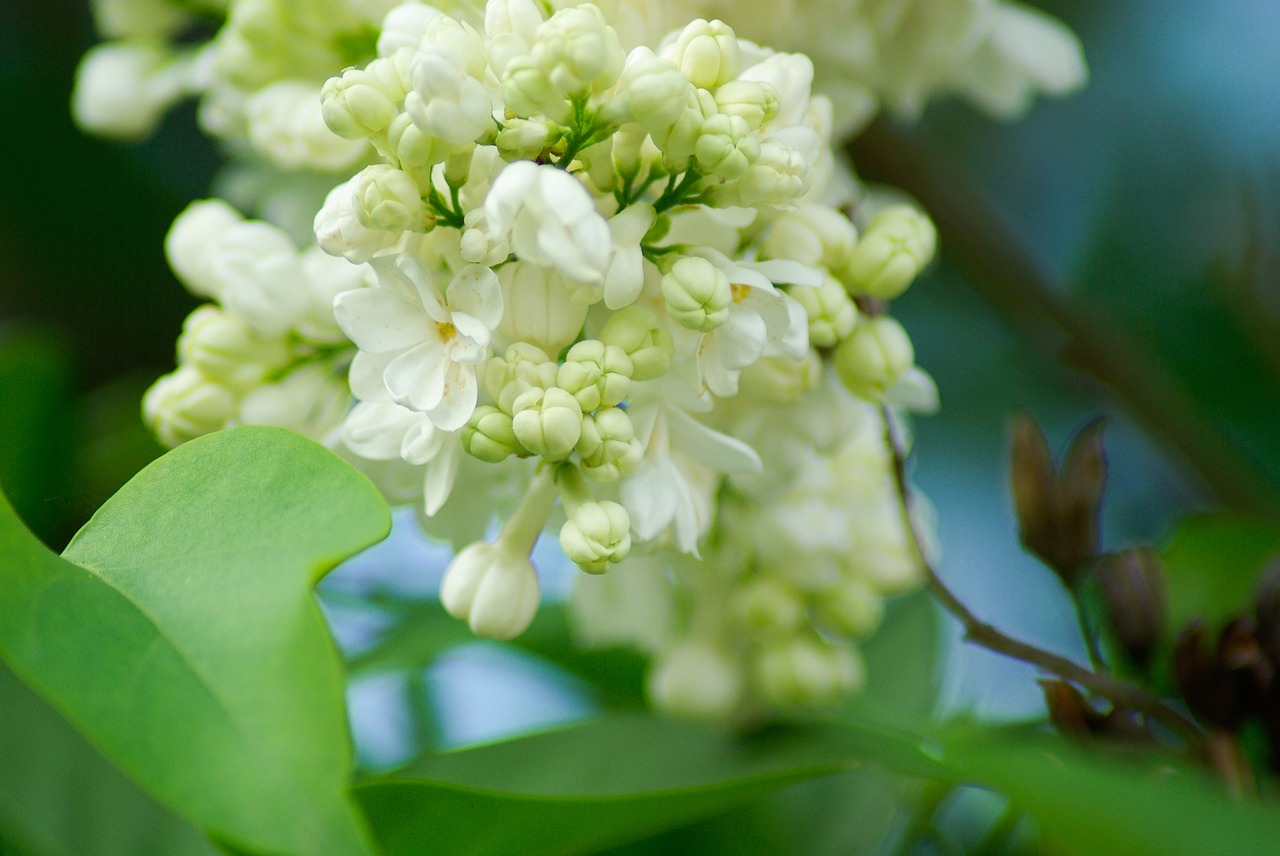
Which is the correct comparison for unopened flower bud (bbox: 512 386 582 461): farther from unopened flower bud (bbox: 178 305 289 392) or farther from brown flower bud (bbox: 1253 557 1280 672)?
brown flower bud (bbox: 1253 557 1280 672)

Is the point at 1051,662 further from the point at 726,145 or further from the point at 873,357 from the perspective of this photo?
the point at 726,145

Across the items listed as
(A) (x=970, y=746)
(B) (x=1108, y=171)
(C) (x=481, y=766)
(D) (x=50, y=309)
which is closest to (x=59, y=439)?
(D) (x=50, y=309)

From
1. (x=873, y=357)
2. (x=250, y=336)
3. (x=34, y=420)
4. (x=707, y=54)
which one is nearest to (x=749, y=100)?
(x=707, y=54)

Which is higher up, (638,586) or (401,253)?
(401,253)

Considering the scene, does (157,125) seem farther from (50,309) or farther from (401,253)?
(401,253)

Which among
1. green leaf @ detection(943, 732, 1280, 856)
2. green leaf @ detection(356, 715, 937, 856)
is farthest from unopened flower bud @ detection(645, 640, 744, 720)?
green leaf @ detection(943, 732, 1280, 856)
